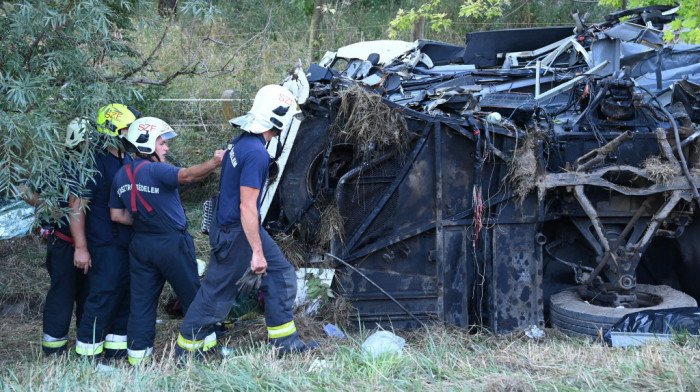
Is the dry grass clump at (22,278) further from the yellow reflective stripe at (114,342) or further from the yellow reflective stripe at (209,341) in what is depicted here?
the yellow reflective stripe at (209,341)

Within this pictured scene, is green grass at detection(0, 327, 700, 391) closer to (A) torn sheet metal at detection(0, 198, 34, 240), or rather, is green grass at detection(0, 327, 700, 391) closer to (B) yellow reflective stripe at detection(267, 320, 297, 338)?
(B) yellow reflective stripe at detection(267, 320, 297, 338)

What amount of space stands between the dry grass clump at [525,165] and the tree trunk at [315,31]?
8.20m

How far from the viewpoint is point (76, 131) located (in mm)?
4336

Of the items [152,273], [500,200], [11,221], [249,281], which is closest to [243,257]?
[249,281]

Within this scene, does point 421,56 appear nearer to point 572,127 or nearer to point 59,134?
point 572,127

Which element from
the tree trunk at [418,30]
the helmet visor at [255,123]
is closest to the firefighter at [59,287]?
the helmet visor at [255,123]

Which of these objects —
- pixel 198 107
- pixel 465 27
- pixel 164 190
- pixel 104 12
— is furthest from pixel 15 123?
pixel 465 27

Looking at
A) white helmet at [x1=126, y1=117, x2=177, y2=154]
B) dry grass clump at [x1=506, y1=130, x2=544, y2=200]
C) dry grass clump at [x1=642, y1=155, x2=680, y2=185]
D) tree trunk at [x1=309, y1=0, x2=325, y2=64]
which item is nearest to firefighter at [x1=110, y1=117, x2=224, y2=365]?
white helmet at [x1=126, y1=117, x2=177, y2=154]

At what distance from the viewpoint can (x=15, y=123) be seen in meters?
3.71

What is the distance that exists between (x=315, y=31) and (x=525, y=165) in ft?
28.7

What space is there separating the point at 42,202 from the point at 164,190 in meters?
0.80

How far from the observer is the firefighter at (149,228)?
15.3ft

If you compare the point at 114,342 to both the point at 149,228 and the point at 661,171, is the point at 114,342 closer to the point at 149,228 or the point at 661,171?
the point at 149,228

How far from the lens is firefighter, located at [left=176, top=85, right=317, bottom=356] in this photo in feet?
14.5
